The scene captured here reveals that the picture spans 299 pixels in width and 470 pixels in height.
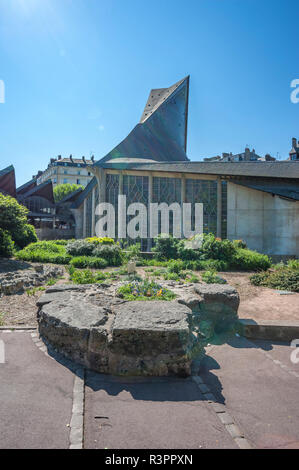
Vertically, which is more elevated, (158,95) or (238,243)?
(158,95)

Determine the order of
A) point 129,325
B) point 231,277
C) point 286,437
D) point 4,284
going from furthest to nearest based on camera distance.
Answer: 1. point 231,277
2. point 4,284
3. point 129,325
4. point 286,437

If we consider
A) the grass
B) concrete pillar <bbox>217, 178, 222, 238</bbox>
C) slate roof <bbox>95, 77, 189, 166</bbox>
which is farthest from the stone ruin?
slate roof <bbox>95, 77, 189, 166</bbox>

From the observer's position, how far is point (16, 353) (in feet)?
12.7

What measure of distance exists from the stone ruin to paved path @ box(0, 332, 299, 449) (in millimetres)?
179

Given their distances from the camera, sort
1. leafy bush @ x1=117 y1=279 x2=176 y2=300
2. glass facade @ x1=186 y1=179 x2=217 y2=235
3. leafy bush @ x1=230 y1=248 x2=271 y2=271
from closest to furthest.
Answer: leafy bush @ x1=117 y1=279 x2=176 y2=300, leafy bush @ x1=230 y1=248 x2=271 y2=271, glass facade @ x1=186 y1=179 x2=217 y2=235

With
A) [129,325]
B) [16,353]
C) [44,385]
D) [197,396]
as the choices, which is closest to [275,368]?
[197,396]

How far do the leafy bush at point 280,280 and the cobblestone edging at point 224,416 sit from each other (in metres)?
6.39

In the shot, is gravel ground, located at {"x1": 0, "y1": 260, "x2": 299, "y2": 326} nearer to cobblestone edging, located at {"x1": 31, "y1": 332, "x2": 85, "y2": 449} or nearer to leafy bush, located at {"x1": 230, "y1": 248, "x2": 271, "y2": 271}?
cobblestone edging, located at {"x1": 31, "y1": 332, "x2": 85, "y2": 449}

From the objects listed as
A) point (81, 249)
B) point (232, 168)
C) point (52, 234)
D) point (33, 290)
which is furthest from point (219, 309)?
point (52, 234)

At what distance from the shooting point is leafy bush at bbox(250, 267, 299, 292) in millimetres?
8548

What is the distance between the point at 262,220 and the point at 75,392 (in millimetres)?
18447
